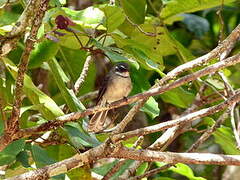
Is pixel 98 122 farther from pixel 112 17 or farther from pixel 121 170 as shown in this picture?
pixel 112 17

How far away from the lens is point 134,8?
110 inches

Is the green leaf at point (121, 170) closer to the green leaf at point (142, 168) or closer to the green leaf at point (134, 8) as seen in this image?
the green leaf at point (142, 168)

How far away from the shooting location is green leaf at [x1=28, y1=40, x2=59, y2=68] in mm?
2445

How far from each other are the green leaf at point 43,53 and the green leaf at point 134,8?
456mm

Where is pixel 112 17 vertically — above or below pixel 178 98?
above

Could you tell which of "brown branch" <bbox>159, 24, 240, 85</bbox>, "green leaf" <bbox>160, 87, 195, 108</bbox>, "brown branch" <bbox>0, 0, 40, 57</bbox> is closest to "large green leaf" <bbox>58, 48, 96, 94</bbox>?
"green leaf" <bbox>160, 87, 195, 108</bbox>

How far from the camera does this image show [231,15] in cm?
448

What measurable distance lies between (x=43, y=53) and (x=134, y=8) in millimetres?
536

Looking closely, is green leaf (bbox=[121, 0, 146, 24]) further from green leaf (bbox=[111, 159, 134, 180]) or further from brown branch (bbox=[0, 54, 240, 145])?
brown branch (bbox=[0, 54, 240, 145])

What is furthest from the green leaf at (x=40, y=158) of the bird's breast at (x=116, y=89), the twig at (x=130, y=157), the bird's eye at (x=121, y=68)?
the bird's eye at (x=121, y=68)

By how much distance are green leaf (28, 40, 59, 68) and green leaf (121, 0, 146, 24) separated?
18.0 inches

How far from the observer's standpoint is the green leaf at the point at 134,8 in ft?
9.20

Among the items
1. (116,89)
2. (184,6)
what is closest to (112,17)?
(184,6)

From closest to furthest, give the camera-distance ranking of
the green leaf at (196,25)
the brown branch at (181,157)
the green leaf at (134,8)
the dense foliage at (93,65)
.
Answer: the brown branch at (181,157)
the dense foliage at (93,65)
the green leaf at (134,8)
the green leaf at (196,25)
